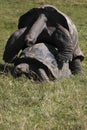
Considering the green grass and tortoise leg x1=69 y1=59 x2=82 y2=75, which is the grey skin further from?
the green grass

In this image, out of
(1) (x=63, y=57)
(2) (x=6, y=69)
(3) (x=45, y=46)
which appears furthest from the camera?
(2) (x=6, y=69)

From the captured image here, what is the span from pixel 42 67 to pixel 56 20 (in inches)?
34.5

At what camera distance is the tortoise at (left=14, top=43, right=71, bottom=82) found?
763 cm

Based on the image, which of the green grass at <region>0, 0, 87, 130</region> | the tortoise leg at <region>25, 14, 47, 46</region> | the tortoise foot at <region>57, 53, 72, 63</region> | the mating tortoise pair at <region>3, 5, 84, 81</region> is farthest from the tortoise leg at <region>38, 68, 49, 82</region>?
the tortoise leg at <region>25, 14, 47, 46</region>

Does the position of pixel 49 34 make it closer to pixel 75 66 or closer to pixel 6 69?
pixel 75 66

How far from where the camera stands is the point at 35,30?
312 inches

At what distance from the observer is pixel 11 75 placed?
7.77m

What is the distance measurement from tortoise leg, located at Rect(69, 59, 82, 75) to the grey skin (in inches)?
3.4

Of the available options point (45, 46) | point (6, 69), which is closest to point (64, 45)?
point (45, 46)

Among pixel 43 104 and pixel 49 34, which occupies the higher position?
pixel 43 104

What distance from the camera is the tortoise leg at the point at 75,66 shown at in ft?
27.7

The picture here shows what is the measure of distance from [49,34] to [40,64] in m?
0.64

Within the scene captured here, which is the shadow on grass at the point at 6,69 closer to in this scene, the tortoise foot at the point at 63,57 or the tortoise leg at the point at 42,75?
the tortoise leg at the point at 42,75

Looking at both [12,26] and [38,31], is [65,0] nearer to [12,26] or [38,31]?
[12,26]
